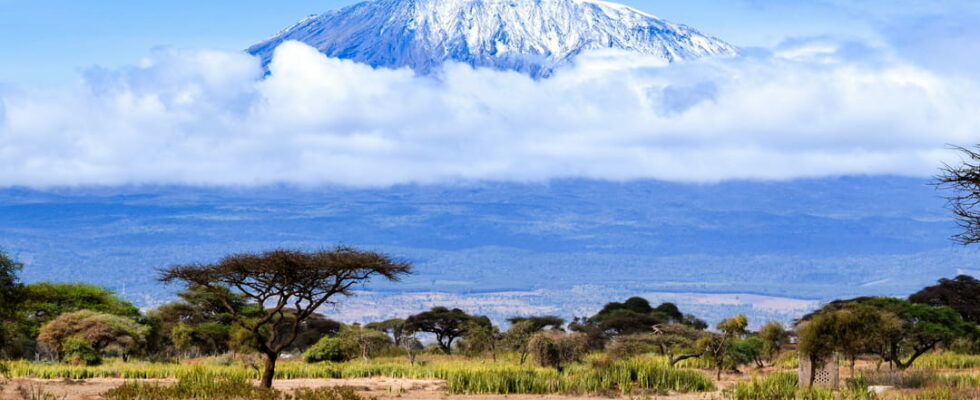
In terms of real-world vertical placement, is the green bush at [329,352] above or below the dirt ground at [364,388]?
above

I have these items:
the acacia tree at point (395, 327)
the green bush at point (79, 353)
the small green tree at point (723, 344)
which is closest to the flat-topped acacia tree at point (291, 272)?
the green bush at point (79, 353)

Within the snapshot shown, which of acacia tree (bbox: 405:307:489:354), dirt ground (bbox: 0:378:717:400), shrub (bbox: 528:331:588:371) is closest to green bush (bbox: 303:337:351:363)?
shrub (bbox: 528:331:588:371)

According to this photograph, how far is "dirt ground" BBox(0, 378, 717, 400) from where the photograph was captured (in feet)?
114

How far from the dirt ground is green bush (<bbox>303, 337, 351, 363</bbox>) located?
42.2 ft

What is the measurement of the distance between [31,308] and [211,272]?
2918 cm

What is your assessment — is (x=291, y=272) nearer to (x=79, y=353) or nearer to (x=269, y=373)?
(x=269, y=373)

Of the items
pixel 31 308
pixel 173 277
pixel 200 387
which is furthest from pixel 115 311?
pixel 200 387

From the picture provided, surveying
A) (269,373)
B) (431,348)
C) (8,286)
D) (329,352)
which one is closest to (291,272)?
(269,373)

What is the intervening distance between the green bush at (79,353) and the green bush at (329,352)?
9.11 metres

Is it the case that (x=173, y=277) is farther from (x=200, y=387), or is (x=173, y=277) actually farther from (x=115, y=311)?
(x=115, y=311)

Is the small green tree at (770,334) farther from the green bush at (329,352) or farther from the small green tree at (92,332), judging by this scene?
the small green tree at (92,332)

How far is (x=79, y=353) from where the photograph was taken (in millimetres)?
49844

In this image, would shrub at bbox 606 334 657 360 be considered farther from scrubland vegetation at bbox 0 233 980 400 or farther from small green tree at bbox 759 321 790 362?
small green tree at bbox 759 321 790 362

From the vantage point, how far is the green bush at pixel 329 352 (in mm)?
55656
